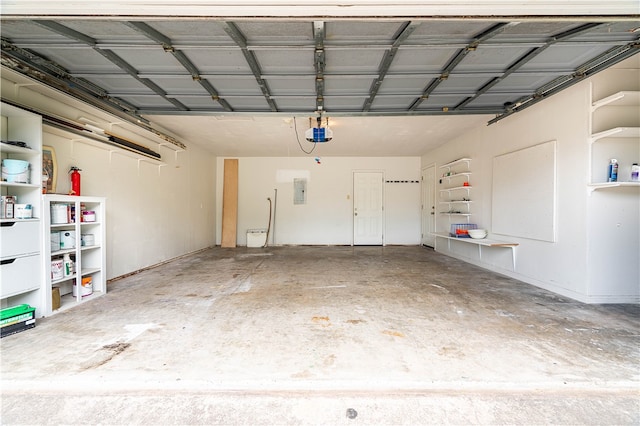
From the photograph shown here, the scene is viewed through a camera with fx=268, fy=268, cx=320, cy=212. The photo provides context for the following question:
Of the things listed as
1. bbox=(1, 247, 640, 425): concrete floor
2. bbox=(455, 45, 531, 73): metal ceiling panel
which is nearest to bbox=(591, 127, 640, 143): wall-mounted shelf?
bbox=(455, 45, 531, 73): metal ceiling panel

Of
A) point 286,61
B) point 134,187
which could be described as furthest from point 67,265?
point 286,61

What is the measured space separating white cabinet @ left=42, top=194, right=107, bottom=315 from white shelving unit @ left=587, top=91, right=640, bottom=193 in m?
6.03

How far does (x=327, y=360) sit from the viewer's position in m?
2.02

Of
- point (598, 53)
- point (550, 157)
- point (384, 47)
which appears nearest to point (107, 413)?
point (384, 47)

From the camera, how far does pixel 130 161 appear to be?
4609 millimetres

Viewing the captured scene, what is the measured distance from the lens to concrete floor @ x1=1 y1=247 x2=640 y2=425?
1.56 meters

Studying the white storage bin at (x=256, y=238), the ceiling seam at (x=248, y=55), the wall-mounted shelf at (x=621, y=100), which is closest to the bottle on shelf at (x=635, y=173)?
the wall-mounted shelf at (x=621, y=100)

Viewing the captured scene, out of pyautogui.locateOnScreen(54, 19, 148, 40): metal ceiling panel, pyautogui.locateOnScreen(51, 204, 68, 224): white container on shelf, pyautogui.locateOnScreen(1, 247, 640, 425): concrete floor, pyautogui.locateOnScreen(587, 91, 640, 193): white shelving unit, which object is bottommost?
pyautogui.locateOnScreen(1, 247, 640, 425): concrete floor

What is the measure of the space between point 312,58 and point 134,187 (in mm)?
3890

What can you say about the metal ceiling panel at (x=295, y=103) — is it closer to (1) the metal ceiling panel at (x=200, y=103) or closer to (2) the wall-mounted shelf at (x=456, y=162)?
(1) the metal ceiling panel at (x=200, y=103)

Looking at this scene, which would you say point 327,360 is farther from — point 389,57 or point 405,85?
point 405,85

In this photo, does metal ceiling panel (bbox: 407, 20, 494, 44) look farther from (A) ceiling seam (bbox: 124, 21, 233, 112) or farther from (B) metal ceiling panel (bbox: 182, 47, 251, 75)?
(A) ceiling seam (bbox: 124, 21, 233, 112)

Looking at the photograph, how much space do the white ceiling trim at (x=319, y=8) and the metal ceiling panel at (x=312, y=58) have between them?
3.8 inches

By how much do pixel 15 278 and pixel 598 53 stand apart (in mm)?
6091
